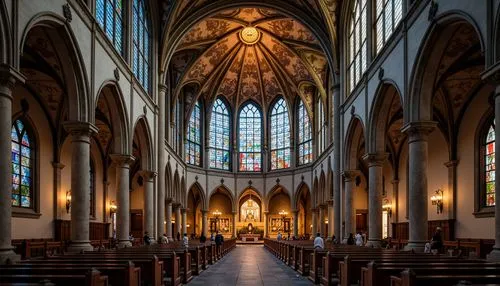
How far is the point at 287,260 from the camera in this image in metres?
26.8

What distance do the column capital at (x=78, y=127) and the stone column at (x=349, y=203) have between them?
16584 mm

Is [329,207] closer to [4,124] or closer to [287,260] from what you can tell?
[287,260]

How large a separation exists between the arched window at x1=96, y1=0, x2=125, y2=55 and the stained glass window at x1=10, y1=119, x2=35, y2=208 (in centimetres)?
565

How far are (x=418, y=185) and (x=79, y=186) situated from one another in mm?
11745

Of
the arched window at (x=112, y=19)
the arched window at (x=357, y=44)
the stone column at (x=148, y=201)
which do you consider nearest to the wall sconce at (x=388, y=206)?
the arched window at (x=357, y=44)

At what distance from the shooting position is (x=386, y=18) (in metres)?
24.0

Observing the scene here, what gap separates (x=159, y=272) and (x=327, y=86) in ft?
106

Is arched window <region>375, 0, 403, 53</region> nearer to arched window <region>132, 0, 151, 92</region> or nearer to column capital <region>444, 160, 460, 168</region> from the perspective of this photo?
column capital <region>444, 160, 460, 168</region>

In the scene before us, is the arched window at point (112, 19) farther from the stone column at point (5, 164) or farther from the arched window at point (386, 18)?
the arched window at point (386, 18)

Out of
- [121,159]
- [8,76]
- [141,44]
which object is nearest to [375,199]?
[121,159]

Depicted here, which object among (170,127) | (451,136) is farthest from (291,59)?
(451,136)

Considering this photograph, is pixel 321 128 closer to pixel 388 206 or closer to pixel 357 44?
pixel 388 206

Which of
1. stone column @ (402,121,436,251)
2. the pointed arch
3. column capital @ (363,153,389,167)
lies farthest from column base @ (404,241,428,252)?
the pointed arch

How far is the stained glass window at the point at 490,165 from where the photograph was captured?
24.1 meters
